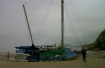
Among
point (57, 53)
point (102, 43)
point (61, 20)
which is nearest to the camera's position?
point (57, 53)

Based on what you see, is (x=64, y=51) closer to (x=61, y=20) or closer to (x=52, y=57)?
(x=52, y=57)

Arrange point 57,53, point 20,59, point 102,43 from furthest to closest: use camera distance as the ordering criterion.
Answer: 1. point 102,43
2. point 57,53
3. point 20,59

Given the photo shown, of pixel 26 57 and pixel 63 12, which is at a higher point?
pixel 63 12

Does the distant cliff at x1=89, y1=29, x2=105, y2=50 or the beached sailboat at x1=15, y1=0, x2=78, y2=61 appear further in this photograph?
the distant cliff at x1=89, y1=29, x2=105, y2=50

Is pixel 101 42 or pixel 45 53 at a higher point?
pixel 101 42

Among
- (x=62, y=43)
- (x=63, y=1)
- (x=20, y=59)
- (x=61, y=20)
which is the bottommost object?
(x=20, y=59)

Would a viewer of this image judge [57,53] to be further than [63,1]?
No

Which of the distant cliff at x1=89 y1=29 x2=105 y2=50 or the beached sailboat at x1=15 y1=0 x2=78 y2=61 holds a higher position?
the distant cliff at x1=89 y1=29 x2=105 y2=50

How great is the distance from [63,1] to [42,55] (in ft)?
44.1

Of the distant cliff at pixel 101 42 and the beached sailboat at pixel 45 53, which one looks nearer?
the beached sailboat at pixel 45 53

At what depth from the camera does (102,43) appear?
351ft

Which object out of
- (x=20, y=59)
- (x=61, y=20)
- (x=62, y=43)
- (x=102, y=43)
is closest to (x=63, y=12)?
(x=61, y=20)

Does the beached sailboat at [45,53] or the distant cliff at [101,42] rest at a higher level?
the distant cliff at [101,42]

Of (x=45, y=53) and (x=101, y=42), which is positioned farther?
(x=101, y=42)
